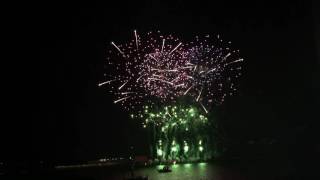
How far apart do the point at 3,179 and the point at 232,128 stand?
2893cm

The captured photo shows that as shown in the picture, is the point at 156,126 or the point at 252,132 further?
the point at 252,132

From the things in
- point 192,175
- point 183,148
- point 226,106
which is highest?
point 226,106

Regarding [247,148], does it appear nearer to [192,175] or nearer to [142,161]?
[142,161]

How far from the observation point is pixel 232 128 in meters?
59.8

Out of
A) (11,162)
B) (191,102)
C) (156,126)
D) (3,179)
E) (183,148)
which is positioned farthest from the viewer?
(11,162)

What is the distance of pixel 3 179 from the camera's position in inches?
1544

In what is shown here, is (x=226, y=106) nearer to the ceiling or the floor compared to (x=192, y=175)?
nearer to the ceiling

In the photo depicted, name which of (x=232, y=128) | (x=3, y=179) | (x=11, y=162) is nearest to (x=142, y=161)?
(x=232, y=128)

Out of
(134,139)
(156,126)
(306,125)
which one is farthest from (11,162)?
(306,125)

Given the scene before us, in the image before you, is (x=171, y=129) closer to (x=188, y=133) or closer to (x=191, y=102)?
(x=188, y=133)

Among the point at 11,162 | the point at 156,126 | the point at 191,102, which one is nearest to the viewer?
the point at 191,102

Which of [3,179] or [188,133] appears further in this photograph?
[188,133]

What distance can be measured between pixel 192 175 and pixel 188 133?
49.7ft

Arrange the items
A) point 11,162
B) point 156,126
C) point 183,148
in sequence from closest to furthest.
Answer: point 156,126 < point 183,148 < point 11,162
